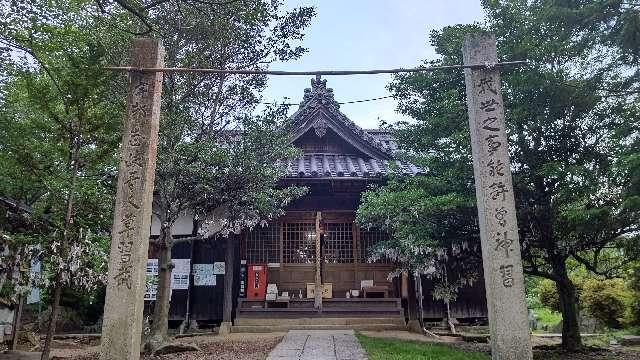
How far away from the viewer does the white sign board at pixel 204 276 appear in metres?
16.0

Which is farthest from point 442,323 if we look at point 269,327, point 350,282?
point 269,327

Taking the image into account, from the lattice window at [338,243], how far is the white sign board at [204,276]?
424 centimetres

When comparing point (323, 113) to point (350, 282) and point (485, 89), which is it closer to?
point (350, 282)

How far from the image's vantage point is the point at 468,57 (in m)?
6.54

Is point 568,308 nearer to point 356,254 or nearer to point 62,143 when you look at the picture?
point 356,254

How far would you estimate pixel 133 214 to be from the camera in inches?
233

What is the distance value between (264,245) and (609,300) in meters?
12.2

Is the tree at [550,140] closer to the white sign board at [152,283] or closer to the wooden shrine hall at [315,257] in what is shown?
the wooden shrine hall at [315,257]

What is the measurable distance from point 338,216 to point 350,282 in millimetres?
2440

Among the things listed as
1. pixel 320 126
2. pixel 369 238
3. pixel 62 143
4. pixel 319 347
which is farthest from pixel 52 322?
pixel 320 126

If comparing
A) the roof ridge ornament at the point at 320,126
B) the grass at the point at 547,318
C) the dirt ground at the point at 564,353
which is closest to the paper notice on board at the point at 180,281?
the dirt ground at the point at 564,353

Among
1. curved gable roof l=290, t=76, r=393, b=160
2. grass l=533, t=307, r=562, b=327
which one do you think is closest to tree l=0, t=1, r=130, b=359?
curved gable roof l=290, t=76, r=393, b=160

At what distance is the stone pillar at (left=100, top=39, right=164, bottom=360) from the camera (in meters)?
5.52

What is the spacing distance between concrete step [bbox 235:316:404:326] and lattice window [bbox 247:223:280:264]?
7.68ft
